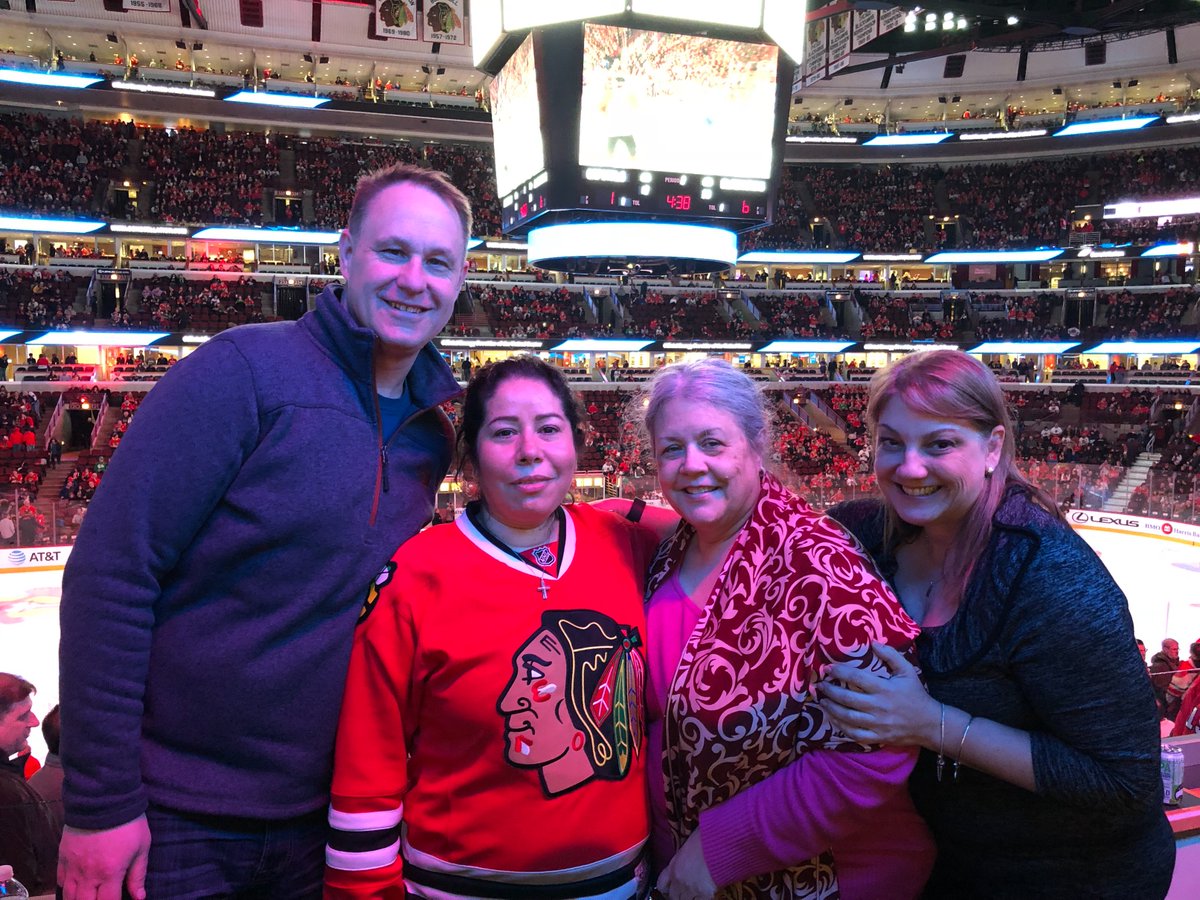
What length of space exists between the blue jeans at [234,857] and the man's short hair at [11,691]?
2.40 metres

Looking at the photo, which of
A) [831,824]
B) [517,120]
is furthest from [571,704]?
[517,120]

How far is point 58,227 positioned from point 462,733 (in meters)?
29.3

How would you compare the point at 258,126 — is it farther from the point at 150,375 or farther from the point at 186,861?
the point at 186,861

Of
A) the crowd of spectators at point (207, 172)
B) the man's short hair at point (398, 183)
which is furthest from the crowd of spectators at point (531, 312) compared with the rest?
the man's short hair at point (398, 183)

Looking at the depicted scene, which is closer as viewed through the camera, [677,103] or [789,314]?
[677,103]

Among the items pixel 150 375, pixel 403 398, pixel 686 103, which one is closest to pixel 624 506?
pixel 403 398

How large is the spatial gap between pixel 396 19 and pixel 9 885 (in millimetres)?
21959

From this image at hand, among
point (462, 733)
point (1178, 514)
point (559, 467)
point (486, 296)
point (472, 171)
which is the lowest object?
point (1178, 514)

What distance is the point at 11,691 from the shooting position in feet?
12.1

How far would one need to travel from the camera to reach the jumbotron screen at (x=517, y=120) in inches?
396

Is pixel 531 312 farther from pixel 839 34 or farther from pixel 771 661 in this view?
pixel 771 661

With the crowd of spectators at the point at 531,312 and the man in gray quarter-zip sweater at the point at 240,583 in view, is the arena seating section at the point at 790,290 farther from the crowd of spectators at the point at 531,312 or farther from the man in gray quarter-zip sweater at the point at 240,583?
the man in gray quarter-zip sweater at the point at 240,583

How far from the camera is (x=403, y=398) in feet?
6.97

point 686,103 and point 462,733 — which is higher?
point 686,103
